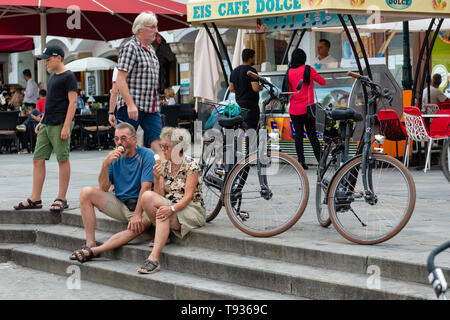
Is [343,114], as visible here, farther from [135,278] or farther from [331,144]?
[135,278]

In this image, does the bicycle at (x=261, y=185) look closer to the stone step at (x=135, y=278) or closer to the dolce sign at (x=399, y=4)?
the stone step at (x=135, y=278)

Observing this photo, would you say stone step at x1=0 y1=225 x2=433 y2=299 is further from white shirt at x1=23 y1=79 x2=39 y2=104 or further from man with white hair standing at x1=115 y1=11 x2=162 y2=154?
white shirt at x1=23 y1=79 x2=39 y2=104

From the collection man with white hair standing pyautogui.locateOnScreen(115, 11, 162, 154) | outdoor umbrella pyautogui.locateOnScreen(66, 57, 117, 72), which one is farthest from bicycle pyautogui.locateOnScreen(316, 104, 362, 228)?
outdoor umbrella pyautogui.locateOnScreen(66, 57, 117, 72)

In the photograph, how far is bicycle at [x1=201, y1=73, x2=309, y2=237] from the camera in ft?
20.4

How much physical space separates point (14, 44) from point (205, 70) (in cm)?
637

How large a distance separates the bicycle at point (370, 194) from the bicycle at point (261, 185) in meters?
0.31

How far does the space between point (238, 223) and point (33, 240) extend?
238 cm

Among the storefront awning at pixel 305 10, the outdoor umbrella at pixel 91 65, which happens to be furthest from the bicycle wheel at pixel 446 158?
the outdoor umbrella at pixel 91 65

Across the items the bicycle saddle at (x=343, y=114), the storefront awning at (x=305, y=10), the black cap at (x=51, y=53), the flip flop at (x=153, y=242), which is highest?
the storefront awning at (x=305, y=10)

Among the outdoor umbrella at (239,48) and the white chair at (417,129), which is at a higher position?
the outdoor umbrella at (239,48)

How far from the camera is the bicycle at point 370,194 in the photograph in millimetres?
5684

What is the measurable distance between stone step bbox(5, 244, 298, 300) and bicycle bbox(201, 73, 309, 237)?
646mm

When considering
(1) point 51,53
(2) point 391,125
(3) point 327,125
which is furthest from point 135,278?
(2) point 391,125

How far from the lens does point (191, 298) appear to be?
229 inches
